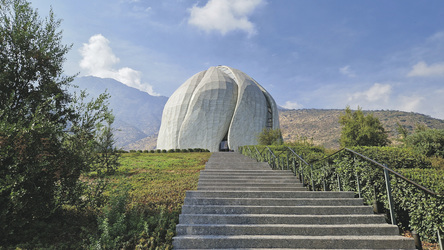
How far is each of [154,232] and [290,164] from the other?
715 centimetres

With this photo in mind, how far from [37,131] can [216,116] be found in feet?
96.6

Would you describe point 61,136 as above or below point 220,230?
above

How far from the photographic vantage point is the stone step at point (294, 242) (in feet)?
13.1

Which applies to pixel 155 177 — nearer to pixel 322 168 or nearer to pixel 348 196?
pixel 322 168

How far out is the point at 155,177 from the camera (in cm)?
1047

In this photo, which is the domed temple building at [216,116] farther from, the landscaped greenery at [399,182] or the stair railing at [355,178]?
the landscaped greenery at [399,182]

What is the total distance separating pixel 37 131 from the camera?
14.0 feet

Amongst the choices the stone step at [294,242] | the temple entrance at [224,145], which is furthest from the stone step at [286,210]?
the temple entrance at [224,145]

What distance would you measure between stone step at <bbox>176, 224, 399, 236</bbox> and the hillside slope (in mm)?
49191

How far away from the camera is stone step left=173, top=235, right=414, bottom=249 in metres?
3.99

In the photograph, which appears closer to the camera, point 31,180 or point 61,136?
point 31,180

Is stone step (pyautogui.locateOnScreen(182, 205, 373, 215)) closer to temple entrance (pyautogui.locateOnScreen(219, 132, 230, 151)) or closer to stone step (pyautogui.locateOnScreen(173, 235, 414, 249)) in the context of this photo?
stone step (pyautogui.locateOnScreen(173, 235, 414, 249))

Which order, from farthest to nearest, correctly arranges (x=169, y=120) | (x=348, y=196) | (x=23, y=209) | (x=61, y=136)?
(x=169, y=120)
(x=348, y=196)
(x=61, y=136)
(x=23, y=209)

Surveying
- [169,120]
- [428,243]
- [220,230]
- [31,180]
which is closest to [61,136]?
[31,180]
